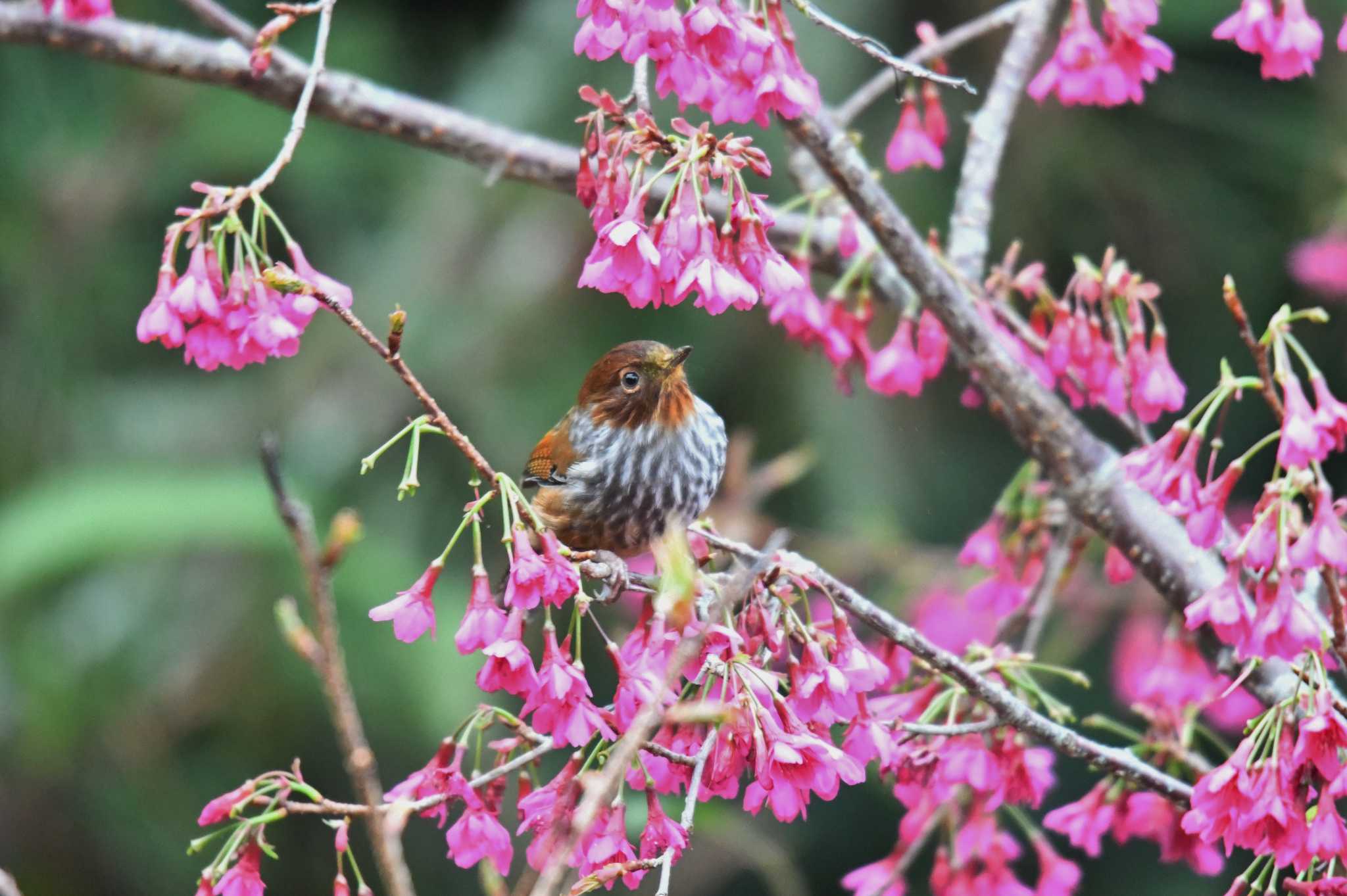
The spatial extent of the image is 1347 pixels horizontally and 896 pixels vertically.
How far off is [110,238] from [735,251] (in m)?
4.64

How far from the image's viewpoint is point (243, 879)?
176 cm

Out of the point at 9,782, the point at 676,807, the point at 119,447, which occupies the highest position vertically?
the point at 119,447

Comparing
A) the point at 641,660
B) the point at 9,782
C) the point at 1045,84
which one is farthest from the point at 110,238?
the point at 641,660

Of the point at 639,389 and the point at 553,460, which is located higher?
the point at 639,389

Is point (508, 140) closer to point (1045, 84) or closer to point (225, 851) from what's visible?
point (1045, 84)

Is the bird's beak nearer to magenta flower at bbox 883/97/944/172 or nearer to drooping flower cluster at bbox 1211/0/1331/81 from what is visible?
magenta flower at bbox 883/97/944/172

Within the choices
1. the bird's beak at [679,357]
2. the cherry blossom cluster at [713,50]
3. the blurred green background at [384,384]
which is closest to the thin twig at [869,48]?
the cherry blossom cluster at [713,50]

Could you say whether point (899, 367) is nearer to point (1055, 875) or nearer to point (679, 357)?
point (679, 357)

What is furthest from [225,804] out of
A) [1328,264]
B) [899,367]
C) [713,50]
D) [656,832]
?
[1328,264]

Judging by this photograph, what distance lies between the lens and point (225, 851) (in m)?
1.78

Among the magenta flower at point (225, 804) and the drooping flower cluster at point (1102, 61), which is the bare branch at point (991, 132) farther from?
the magenta flower at point (225, 804)

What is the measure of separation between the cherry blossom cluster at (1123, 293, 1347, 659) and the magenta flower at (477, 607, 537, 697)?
84 centimetres

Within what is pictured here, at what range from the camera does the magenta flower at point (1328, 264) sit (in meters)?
4.14

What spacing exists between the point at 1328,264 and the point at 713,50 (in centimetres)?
288
